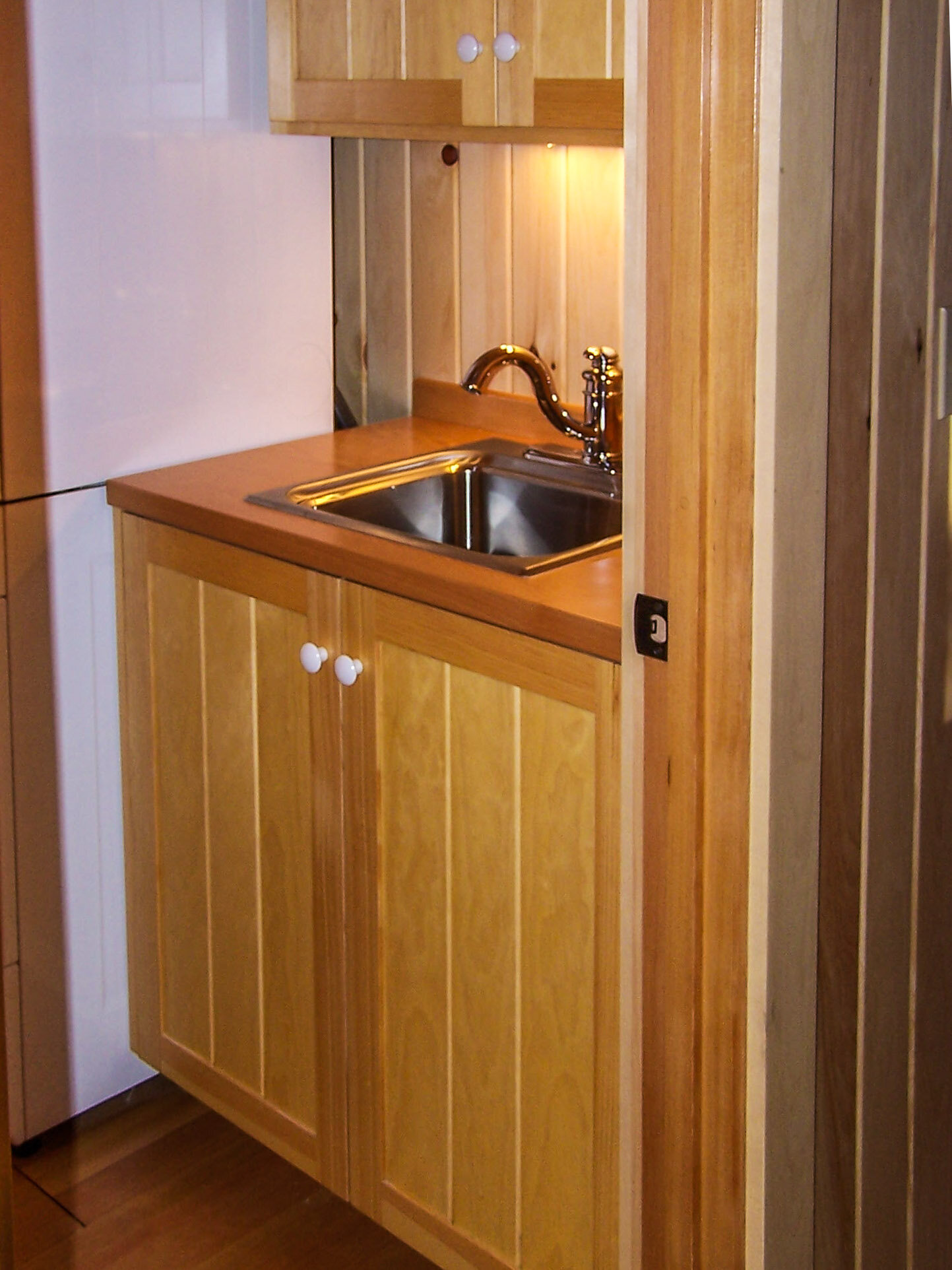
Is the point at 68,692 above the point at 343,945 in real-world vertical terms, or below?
above

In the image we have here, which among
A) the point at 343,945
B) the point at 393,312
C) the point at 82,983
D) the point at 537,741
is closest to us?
the point at 537,741

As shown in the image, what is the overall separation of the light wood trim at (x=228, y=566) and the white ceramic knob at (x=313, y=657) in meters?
0.05

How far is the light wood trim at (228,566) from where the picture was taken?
1.94m

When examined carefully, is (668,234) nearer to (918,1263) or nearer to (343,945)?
(343,945)

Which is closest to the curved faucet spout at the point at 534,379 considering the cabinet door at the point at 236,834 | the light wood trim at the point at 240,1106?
the cabinet door at the point at 236,834

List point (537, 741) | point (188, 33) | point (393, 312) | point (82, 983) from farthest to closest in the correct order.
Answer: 1. point (393, 312)
2. point (82, 983)
3. point (188, 33)
4. point (537, 741)

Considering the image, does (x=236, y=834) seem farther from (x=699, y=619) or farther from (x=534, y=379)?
(x=699, y=619)

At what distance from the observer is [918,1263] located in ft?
5.83

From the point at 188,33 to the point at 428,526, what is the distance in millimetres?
728

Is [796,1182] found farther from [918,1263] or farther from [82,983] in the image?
[82,983]

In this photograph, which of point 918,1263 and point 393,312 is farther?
point 393,312

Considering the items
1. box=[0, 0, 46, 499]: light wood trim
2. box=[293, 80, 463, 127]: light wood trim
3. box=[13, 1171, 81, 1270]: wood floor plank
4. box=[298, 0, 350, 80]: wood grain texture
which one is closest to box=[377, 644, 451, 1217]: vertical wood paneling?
box=[13, 1171, 81, 1270]: wood floor plank

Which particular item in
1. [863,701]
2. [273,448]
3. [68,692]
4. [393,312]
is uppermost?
[393,312]

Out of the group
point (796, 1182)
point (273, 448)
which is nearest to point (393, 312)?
point (273, 448)
